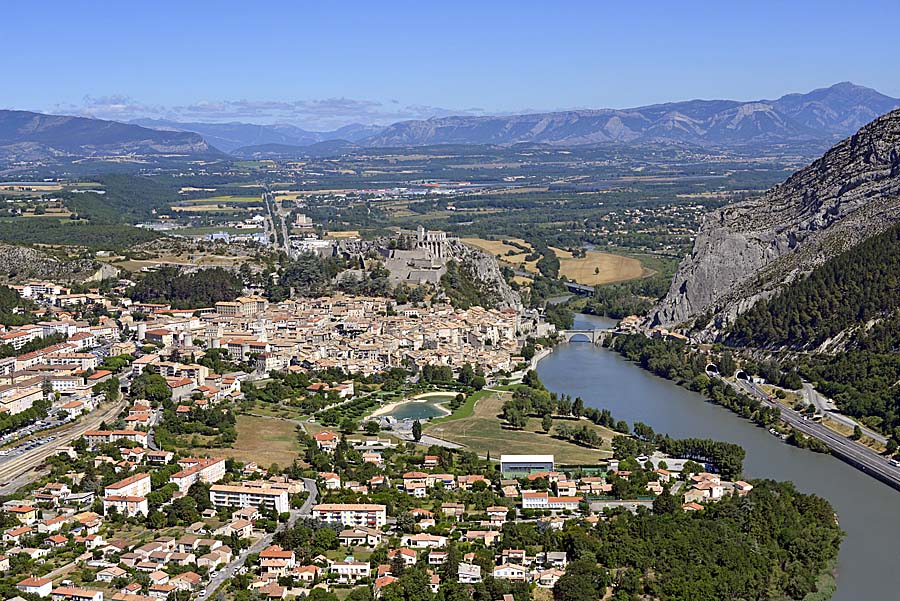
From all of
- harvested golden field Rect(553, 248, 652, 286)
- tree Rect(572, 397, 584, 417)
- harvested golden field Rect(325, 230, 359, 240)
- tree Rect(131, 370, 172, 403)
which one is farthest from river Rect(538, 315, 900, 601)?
harvested golden field Rect(325, 230, 359, 240)

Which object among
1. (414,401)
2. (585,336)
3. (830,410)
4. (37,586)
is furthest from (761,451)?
(37,586)

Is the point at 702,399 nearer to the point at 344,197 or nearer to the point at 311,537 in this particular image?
the point at 311,537

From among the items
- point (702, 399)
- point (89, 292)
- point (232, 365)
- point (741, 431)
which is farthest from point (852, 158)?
point (89, 292)

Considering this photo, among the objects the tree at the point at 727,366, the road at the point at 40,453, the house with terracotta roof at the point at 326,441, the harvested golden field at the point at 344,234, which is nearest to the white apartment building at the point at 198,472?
the house with terracotta roof at the point at 326,441

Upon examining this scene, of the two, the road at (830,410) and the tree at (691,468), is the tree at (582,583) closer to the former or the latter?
the tree at (691,468)

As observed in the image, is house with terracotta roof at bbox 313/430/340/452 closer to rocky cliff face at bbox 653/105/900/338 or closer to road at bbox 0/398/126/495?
road at bbox 0/398/126/495

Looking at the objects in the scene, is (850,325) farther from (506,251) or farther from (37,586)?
(506,251)
